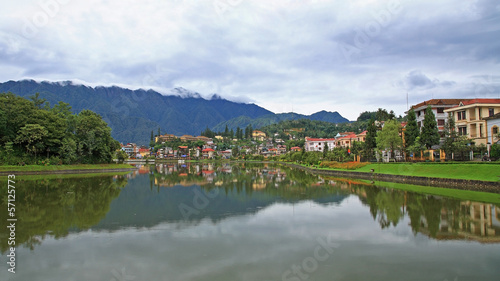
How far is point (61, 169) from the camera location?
45.8 meters

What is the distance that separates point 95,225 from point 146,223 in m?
1.97

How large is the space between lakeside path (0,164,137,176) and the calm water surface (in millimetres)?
29097

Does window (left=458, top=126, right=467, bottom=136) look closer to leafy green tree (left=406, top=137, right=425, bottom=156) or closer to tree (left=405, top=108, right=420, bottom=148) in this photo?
tree (left=405, top=108, right=420, bottom=148)

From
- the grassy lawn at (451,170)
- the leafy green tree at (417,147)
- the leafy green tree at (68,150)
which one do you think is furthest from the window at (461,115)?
the leafy green tree at (68,150)

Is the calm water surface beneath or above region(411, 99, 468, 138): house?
beneath

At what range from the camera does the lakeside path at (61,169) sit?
4084cm

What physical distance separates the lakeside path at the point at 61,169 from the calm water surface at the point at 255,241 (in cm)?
A: 2910

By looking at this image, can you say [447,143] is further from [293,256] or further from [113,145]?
[113,145]

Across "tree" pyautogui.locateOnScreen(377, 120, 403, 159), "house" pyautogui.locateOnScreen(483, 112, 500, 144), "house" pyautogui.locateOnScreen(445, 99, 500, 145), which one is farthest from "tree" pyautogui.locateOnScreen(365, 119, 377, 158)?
"house" pyautogui.locateOnScreen(483, 112, 500, 144)
